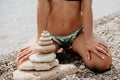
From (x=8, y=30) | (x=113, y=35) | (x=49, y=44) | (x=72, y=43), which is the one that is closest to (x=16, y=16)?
(x=8, y=30)

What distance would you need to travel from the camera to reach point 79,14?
11.5 ft

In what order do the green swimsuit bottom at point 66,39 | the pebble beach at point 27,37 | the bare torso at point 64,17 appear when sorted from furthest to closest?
1. the green swimsuit bottom at point 66,39
2. the bare torso at point 64,17
3. the pebble beach at point 27,37

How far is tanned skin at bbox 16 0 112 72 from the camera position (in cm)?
327

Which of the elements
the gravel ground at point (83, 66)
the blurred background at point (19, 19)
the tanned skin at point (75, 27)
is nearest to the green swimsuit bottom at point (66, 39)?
the tanned skin at point (75, 27)

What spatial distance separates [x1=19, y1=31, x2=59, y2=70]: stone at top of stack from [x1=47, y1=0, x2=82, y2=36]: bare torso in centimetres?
47

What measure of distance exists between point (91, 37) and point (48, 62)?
0.55 m

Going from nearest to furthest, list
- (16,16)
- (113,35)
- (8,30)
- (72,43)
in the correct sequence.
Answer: (72,43), (113,35), (8,30), (16,16)

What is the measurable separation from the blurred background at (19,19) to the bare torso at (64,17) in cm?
146

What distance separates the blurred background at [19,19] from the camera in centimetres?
530

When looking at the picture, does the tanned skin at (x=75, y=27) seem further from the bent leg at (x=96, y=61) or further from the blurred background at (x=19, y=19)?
the blurred background at (x=19, y=19)

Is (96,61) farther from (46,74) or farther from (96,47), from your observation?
(46,74)

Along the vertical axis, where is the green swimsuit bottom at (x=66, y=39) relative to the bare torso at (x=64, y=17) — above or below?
below

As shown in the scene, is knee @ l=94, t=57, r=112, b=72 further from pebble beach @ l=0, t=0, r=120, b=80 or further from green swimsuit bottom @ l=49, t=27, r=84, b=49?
green swimsuit bottom @ l=49, t=27, r=84, b=49

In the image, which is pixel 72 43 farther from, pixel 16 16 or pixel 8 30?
pixel 16 16
